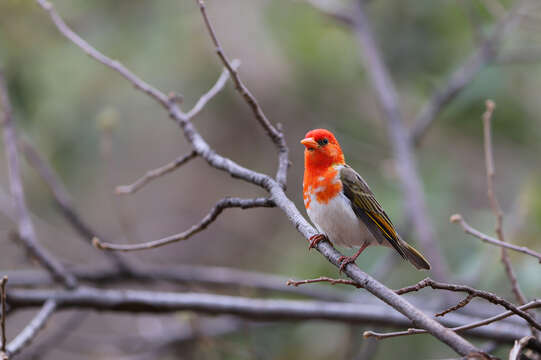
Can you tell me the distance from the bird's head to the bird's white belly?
0.20m

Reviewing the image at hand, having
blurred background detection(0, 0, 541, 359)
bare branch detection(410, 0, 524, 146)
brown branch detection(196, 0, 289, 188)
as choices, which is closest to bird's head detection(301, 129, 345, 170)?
brown branch detection(196, 0, 289, 188)

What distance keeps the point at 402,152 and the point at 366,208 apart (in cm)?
232

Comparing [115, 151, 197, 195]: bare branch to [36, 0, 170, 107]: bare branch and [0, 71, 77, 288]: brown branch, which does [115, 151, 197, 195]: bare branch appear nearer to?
[36, 0, 170, 107]: bare branch

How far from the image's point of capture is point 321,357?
5773 mm

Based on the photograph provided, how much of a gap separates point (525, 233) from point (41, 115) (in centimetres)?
481

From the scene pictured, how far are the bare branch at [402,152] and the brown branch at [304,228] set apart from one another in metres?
2.51

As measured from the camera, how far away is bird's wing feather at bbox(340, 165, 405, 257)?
323 centimetres

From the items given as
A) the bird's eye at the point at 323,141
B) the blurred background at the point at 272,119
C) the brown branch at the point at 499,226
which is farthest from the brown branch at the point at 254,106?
the blurred background at the point at 272,119

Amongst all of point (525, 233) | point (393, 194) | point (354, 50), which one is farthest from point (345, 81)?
point (525, 233)

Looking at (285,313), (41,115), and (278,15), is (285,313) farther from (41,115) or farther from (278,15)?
(278,15)

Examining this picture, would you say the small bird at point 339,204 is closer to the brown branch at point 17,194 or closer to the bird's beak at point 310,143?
the bird's beak at point 310,143

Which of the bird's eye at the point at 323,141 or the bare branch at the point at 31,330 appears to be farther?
the bird's eye at the point at 323,141

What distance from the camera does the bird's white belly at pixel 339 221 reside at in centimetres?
315

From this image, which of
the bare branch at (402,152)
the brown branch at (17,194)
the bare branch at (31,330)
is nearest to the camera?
the bare branch at (31,330)
